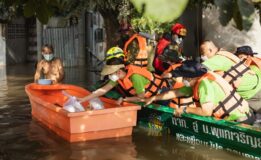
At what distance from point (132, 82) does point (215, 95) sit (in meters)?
2.06

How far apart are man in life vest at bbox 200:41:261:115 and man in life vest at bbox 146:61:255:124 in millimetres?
316

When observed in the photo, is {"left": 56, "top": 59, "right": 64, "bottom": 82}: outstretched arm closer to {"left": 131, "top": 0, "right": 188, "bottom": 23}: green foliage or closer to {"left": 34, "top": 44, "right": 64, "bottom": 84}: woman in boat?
{"left": 34, "top": 44, "right": 64, "bottom": 84}: woman in boat

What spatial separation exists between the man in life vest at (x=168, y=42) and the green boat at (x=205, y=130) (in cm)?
130

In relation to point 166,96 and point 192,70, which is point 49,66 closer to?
point 166,96

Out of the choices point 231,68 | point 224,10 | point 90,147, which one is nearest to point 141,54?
point 90,147

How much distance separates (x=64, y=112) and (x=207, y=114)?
92.5 inches

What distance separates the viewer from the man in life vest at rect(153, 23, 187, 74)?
9.01 metres

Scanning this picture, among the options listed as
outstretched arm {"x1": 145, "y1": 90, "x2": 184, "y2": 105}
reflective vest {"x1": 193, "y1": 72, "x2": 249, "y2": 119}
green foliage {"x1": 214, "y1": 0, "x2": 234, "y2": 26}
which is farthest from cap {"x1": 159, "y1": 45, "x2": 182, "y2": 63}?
green foliage {"x1": 214, "y1": 0, "x2": 234, "y2": 26}

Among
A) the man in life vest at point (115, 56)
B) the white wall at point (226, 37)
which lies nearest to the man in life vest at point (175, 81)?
the man in life vest at point (115, 56)

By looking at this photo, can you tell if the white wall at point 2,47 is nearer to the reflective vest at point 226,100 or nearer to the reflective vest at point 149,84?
the reflective vest at point 149,84

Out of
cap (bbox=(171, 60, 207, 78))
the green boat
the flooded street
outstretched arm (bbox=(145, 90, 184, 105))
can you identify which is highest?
cap (bbox=(171, 60, 207, 78))

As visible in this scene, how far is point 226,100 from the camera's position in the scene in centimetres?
625

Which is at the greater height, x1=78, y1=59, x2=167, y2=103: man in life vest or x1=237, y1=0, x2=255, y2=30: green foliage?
x1=237, y1=0, x2=255, y2=30: green foliage

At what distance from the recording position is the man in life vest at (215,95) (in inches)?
241
